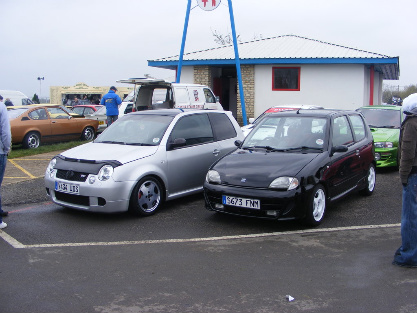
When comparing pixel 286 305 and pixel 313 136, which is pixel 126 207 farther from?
pixel 286 305

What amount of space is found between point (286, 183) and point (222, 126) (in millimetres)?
2926

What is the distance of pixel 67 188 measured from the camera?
23.5ft

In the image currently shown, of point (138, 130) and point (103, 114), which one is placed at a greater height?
point (138, 130)

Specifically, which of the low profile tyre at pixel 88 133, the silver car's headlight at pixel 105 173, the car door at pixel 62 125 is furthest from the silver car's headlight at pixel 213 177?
the low profile tyre at pixel 88 133

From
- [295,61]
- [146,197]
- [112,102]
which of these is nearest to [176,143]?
[146,197]

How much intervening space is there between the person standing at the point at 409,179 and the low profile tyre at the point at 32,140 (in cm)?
1308

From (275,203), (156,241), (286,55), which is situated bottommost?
(156,241)

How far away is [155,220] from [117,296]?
9.21 feet

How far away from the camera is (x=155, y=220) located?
718 cm

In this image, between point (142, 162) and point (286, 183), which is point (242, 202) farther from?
point (142, 162)

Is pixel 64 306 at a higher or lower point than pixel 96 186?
lower

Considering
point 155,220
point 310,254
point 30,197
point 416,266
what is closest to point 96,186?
point 155,220

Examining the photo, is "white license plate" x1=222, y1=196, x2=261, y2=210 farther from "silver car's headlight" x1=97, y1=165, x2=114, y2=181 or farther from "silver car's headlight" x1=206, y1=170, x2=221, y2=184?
"silver car's headlight" x1=97, y1=165, x2=114, y2=181

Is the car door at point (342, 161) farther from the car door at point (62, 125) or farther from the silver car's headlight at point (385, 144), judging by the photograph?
the car door at point (62, 125)
